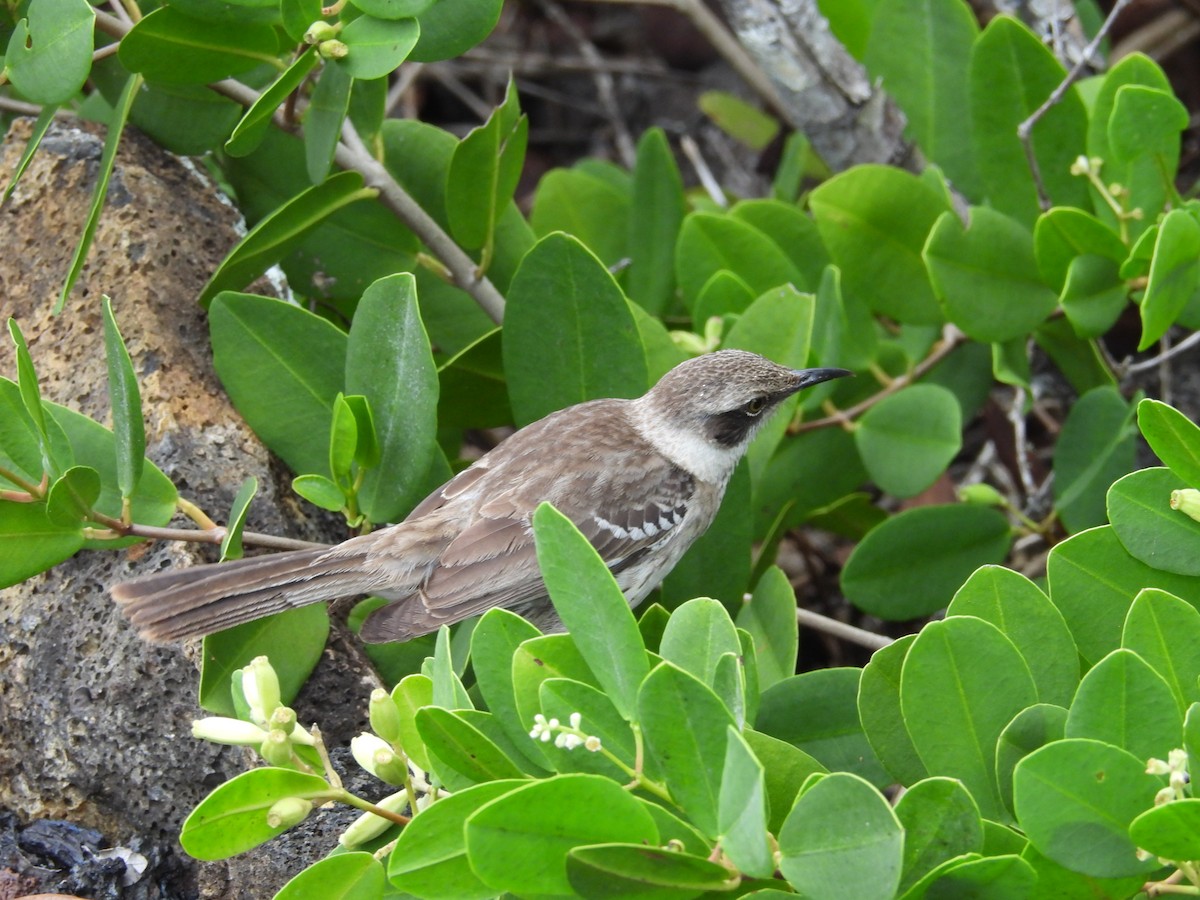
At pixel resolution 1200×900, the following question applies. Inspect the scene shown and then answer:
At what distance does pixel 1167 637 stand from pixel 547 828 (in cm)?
120

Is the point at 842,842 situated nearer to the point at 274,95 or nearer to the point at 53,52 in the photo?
the point at 274,95

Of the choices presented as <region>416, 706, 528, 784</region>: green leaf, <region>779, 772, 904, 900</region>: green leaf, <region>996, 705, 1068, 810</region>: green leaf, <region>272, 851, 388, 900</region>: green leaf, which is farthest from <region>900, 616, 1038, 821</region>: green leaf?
<region>272, 851, 388, 900</region>: green leaf

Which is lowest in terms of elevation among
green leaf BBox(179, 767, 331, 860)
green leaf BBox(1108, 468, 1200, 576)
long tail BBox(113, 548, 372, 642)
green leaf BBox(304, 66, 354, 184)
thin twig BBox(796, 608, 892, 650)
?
thin twig BBox(796, 608, 892, 650)

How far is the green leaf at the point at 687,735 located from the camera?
194 centimetres

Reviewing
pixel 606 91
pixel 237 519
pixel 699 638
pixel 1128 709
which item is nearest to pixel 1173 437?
pixel 1128 709

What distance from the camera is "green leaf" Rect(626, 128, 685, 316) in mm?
4617

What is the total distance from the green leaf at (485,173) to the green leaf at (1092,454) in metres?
1.92

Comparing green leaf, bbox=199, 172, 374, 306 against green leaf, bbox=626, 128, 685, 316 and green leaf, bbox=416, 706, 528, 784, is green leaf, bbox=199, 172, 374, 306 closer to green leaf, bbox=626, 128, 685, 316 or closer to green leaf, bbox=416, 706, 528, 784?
green leaf, bbox=626, 128, 685, 316

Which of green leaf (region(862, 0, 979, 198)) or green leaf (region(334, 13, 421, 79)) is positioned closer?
green leaf (region(334, 13, 421, 79))

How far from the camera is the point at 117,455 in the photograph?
2875 millimetres

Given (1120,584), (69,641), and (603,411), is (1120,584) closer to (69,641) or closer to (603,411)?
(603,411)

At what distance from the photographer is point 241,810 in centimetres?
217

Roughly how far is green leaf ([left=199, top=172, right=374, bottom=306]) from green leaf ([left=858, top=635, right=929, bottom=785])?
2.00m

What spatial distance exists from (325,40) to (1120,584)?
227 cm
